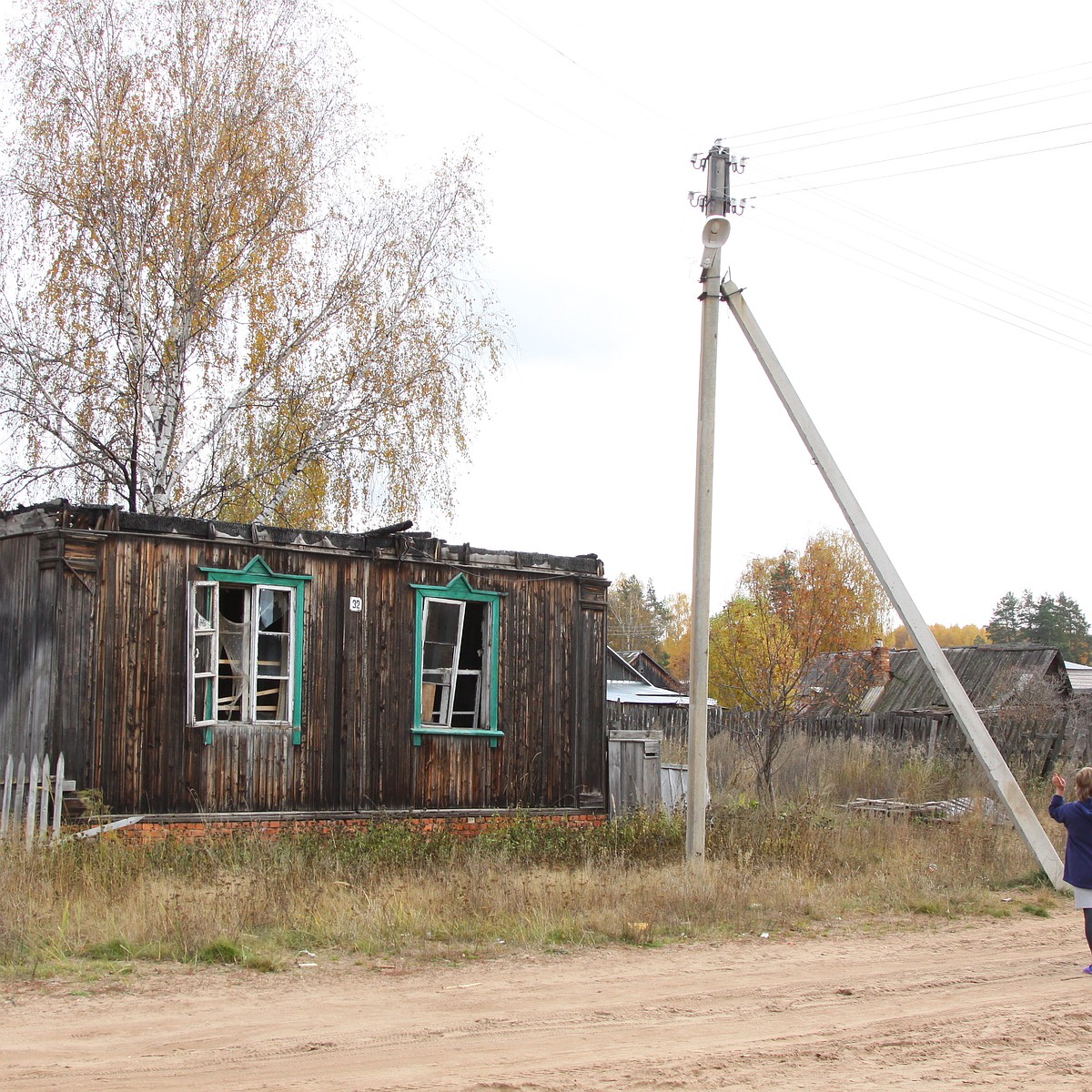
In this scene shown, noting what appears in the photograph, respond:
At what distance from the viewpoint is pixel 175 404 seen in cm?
1692


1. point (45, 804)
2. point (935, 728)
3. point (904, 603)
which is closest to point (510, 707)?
point (904, 603)

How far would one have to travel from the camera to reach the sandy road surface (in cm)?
533

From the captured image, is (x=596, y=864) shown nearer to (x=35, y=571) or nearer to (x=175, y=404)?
(x=35, y=571)

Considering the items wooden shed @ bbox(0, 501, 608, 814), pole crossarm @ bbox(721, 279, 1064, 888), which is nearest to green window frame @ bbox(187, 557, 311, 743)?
wooden shed @ bbox(0, 501, 608, 814)

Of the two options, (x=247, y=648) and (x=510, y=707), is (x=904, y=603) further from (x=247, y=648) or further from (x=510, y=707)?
(x=247, y=648)

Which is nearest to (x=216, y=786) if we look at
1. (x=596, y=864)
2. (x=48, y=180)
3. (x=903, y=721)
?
(x=596, y=864)

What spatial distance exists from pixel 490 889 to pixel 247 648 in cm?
432

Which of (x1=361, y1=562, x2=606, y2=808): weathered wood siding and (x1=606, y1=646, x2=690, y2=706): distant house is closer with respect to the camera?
(x1=361, y1=562, x2=606, y2=808): weathered wood siding

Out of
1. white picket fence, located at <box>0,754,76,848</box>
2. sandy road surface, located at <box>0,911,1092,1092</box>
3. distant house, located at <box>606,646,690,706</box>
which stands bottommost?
sandy road surface, located at <box>0,911,1092,1092</box>

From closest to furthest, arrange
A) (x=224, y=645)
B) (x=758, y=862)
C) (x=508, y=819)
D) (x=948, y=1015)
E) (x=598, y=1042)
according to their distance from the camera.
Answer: (x=598, y=1042)
(x=948, y=1015)
(x=758, y=862)
(x=224, y=645)
(x=508, y=819)

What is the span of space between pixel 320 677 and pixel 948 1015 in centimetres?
780

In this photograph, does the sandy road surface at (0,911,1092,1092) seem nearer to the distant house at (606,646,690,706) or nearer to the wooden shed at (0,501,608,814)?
the wooden shed at (0,501,608,814)

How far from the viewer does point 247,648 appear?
40.7 feet

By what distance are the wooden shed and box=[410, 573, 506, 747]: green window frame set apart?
2 cm
